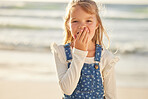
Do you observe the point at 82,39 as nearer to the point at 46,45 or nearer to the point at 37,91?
the point at 37,91

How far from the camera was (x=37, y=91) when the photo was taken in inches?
163

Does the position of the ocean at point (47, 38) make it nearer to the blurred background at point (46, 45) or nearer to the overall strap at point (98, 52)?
the blurred background at point (46, 45)

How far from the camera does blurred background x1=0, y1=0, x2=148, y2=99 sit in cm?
423

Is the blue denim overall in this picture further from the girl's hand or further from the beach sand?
the beach sand

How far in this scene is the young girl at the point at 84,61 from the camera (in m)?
1.92

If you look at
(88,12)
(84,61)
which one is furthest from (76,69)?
(88,12)

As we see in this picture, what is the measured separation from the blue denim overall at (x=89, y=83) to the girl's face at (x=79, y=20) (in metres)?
0.16

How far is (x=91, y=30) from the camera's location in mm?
2004

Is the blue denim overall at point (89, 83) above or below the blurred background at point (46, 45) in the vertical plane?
above

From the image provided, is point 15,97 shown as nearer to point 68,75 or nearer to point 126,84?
point 126,84

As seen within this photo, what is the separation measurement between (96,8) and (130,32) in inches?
239

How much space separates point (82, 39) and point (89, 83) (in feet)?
0.96

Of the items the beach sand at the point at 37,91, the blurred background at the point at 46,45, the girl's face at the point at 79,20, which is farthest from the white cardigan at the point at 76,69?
the beach sand at the point at 37,91

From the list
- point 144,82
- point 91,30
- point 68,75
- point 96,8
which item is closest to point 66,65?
point 68,75
